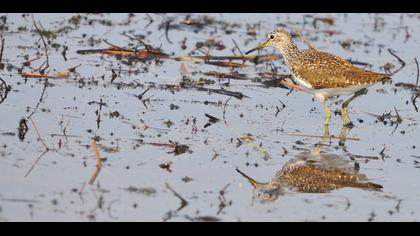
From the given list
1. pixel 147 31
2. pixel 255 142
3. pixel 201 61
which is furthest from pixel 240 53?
pixel 255 142

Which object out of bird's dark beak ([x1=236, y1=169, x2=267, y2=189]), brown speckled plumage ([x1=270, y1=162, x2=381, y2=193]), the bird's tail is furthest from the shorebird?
bird's dark beak ([x1=236, y1=169, x2=267, y2=189])

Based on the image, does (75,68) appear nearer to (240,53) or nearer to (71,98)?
(71,98)

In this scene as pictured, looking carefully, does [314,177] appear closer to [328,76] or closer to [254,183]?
[254,183]

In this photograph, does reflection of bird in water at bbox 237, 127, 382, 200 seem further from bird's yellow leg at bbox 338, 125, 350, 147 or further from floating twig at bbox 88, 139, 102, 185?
floating twig at bbox 88, 139, 102, 185

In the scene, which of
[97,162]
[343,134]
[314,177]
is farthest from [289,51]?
[97,162]

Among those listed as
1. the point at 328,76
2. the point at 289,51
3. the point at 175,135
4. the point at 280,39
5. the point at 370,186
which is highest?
the point at 280,39

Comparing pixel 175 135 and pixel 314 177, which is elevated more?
pixel 175 135

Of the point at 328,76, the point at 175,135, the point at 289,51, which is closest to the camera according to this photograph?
the point at 175,135
